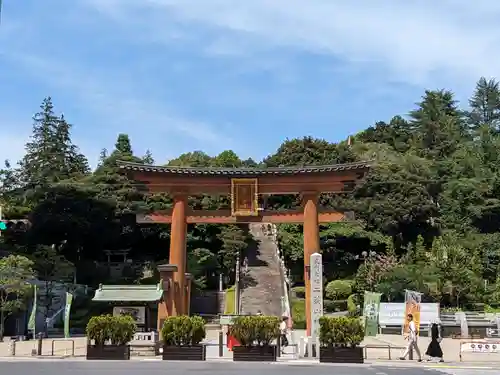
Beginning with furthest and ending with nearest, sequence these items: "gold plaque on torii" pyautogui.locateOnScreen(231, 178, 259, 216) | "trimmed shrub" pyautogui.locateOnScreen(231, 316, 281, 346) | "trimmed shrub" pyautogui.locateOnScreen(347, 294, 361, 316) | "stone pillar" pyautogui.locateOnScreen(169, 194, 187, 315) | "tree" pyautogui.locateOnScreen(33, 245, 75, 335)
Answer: "trimmed shrub" pyautogui.locateOnScreen(347, 294, 361, 316) → "tree" pyautogui.locateOnScreen(33, 245, 75, 335) → "gold plaque on torii" pyautogui.locateOnScreen(231, 178, 259, 216) → "stone pillar" pyautogui.locateOnScreen(169, 194, 187, 315) → "trimmed shrub" pyautogui.locateOnScreen(231, 316, 281, 346)

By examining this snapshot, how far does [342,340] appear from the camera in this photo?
63.6 feet

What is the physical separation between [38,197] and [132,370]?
40.0 metres

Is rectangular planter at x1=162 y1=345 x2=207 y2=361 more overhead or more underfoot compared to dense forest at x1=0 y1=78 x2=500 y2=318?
more underfoot

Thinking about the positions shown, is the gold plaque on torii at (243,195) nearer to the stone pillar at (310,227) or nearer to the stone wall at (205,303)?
the stone pillar at (310,227)

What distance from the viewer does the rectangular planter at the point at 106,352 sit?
66.2 feet

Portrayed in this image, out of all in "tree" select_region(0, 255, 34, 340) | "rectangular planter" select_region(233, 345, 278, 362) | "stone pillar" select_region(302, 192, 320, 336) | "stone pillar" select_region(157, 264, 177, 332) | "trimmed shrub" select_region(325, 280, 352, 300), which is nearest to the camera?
"rectangular planter" select_region(233, 345, 278, 362)

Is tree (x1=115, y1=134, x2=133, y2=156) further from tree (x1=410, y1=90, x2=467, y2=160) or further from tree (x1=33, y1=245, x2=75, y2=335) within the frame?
tree (x1=410, y1=90, x2=467, y2=160)

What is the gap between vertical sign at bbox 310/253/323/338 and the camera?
21656 millimetres

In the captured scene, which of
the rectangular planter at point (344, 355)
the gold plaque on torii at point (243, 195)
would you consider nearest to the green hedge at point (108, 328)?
the rectangular planter at point (344, 355)

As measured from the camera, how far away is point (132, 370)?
15.8m

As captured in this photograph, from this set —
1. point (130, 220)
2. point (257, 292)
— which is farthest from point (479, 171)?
point (130, 220)

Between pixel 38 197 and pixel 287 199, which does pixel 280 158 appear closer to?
pixel 287 199

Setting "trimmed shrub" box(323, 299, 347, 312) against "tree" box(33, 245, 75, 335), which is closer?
"tree" box(33, 245, 75, 335)

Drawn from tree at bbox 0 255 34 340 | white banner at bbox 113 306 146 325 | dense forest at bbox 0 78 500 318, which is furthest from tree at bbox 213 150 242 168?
white banner at bbox 113 306 146 325
